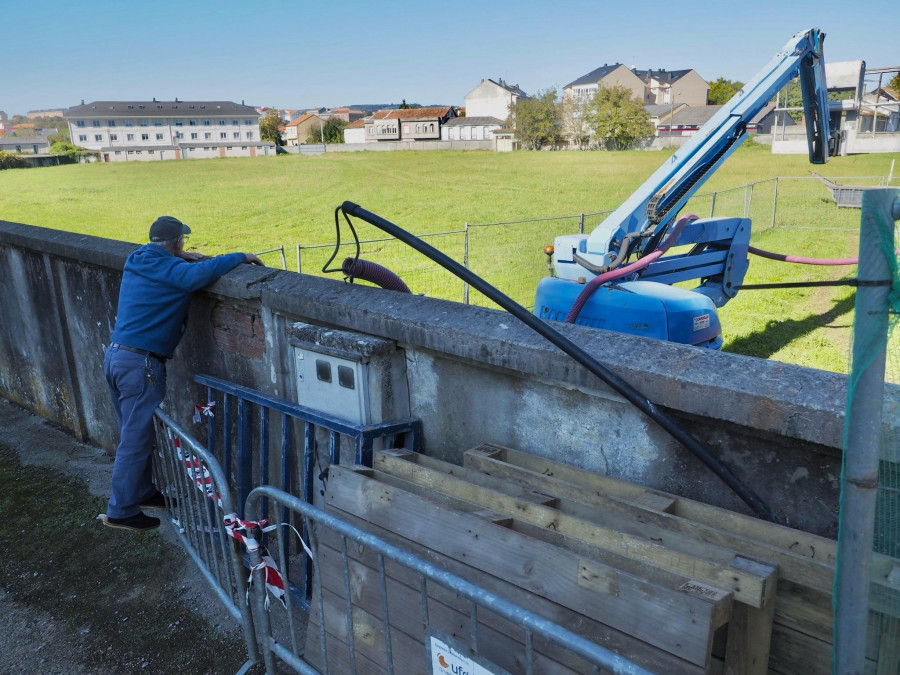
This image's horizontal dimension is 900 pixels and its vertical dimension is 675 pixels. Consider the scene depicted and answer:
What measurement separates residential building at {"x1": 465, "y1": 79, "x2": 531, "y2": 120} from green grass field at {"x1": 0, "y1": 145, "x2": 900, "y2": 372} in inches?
2201

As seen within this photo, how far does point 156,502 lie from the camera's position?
4918 millimetres

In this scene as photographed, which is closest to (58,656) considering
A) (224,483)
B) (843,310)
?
(224,483)

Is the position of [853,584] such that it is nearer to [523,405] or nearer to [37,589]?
[523,405]

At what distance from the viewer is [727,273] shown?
8.74 meters

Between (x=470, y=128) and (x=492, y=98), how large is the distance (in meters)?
11.3

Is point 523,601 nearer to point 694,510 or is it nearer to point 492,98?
point 694,510

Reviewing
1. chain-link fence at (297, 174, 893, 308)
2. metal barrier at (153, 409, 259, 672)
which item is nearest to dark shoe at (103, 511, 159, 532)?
metal barrier at (153, 409, 259, 672)

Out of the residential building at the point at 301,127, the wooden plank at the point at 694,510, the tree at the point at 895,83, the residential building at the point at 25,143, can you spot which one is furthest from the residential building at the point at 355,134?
the wooden plank at the point at 694,510

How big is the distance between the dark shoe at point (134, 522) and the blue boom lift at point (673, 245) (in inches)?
144

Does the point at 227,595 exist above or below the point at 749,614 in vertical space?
below

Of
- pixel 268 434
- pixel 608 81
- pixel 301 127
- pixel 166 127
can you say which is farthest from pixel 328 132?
pixel 268 434

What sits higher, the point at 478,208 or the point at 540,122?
the point at 540,122

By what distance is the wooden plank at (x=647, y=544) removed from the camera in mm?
2182

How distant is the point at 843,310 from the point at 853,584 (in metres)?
11.6
